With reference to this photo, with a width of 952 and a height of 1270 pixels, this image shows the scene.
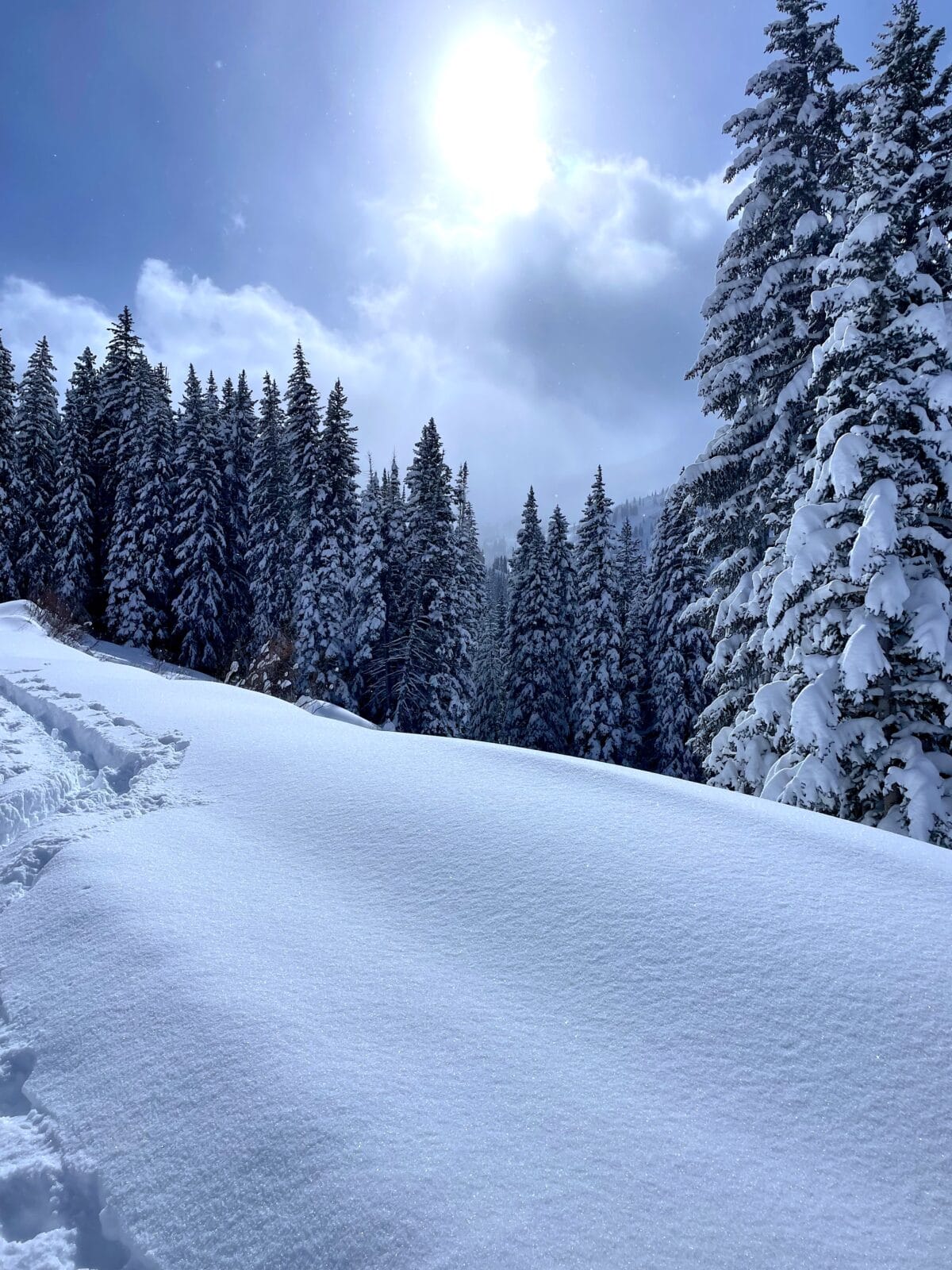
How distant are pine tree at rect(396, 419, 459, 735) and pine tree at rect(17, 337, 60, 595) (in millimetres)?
21469

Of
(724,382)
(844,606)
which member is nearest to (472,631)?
(724,382)

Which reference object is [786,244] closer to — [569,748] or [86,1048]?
[86,1048]

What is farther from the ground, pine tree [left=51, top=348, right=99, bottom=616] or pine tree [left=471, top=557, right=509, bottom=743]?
pine tree [left=51, top=348, right=99, bottom=616]

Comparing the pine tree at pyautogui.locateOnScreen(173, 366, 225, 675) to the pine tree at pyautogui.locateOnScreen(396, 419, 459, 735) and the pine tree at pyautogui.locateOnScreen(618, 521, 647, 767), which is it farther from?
the pine tree at pyautogui.locateOnScreen(618, 521, 647, 767)

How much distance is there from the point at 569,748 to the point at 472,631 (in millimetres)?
7789

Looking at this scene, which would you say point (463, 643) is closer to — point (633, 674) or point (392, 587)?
point (392, 587)

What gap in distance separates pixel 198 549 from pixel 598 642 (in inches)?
806

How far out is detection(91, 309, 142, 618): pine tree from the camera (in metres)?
34.7

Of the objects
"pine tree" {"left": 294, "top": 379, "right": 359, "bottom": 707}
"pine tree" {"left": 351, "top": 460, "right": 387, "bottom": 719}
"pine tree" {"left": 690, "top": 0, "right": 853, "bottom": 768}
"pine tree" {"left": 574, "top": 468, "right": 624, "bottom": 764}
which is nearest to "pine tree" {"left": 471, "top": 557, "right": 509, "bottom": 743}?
"pine tree" {"left": 574, "top": 468, "right": 624, "bottom": 764}

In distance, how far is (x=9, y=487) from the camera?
32938 millimetres

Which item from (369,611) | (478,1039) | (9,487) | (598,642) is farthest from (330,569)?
(478,1039)

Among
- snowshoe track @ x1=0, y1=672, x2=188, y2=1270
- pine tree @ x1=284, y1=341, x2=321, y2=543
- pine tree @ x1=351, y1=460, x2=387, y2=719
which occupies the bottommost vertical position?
snowshoe track @ x1=0, y1=672, x2=188, y2=1270

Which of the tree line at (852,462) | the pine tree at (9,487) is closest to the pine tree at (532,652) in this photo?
the tree line at (852,462)

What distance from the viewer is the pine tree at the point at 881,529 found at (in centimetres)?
746
